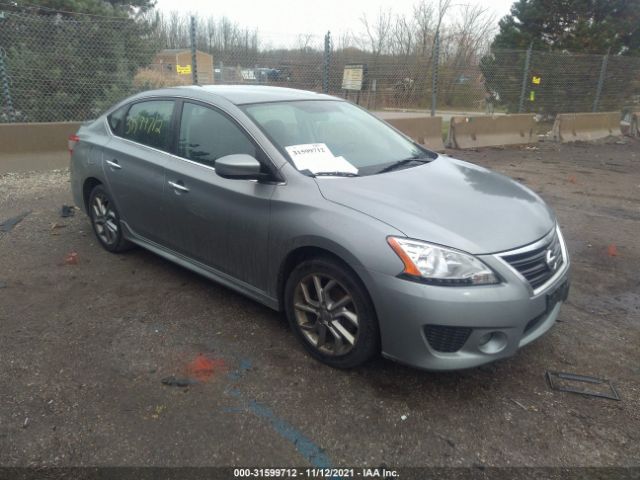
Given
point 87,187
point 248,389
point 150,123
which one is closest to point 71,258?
point 87,187

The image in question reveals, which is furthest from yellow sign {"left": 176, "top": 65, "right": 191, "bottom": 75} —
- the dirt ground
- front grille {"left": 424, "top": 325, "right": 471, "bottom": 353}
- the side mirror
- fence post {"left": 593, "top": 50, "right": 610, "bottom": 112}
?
fence post {"left": 593, "top": 50, "right": 610, "bottom": 112}

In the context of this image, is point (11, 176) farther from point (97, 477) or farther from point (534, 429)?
point (534, 429)

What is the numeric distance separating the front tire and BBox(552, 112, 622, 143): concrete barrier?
12.2 metres

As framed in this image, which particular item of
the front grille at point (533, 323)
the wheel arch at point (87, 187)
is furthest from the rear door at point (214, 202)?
the front grille at point (533, 323)

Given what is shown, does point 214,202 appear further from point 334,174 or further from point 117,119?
point 117,119

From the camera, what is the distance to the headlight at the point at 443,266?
100 inches

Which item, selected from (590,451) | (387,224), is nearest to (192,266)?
(387,224)

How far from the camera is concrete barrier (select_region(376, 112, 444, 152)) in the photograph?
10586mm

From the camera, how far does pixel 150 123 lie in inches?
165

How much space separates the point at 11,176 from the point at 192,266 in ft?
17.7

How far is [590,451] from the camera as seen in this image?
2.43 m

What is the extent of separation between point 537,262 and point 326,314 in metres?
1.23

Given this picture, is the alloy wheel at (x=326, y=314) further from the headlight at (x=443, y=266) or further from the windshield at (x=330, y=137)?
the windshield at (x=330, y=137)

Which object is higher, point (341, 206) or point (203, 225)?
point (341, 206)
